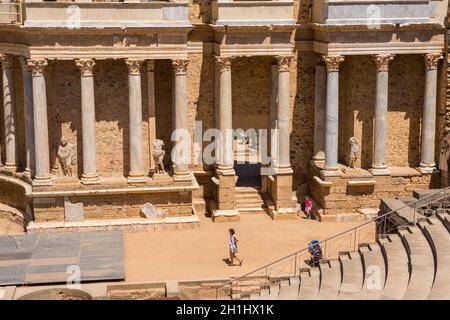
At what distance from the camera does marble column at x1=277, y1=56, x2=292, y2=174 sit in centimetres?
3525

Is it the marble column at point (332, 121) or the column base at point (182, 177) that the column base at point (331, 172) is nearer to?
the marble column at point (332, 121)

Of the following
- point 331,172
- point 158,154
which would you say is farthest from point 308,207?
point 158,154

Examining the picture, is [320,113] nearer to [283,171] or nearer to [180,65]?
[283,171]

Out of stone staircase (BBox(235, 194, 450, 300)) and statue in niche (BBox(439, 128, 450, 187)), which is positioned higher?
statue in niche (BBox(439, 128, 450, 187))

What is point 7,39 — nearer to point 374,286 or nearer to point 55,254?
point 55,254

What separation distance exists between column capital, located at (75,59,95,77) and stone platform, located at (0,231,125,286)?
632 centimetres

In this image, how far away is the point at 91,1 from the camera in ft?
109

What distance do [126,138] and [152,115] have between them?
1.46m

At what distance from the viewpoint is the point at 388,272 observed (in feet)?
81.6

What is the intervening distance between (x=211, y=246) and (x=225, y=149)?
5251 millimetres

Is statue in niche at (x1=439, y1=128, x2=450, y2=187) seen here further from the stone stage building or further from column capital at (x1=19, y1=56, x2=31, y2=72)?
column capital at (x1=19, y1=56, x2=31, y2=72)

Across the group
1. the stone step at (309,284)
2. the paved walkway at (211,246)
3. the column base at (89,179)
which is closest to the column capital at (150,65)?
the column base at (89,179)

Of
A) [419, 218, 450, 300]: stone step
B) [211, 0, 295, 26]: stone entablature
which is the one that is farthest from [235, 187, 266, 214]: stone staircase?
[419, 218, 450, 300]: stone step
